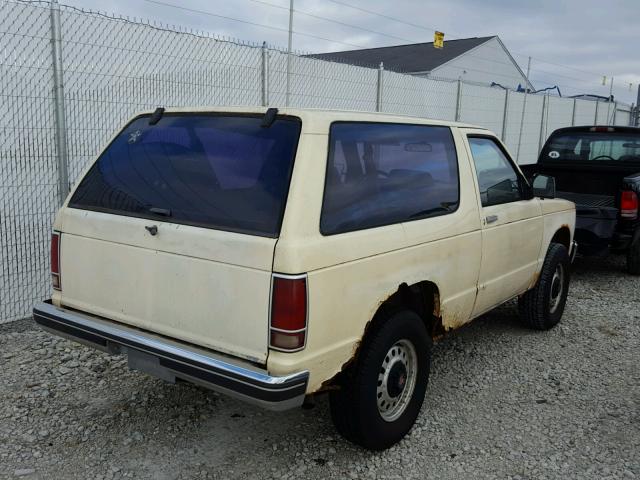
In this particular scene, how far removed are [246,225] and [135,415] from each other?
171 cm

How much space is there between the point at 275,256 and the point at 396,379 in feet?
3.97

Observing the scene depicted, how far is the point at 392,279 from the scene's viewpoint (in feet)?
10.2

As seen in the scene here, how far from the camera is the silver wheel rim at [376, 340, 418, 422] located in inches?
128

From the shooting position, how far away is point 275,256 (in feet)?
8.42

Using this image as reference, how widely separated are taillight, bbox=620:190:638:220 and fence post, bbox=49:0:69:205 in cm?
603

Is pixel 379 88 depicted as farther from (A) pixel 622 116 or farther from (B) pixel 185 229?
(A) pixel 622 116

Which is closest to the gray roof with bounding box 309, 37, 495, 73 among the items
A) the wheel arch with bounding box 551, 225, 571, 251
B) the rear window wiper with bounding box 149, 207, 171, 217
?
the wheel arch with bounding box 551, 225, 571, 251

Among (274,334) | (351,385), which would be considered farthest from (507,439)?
(274,334)

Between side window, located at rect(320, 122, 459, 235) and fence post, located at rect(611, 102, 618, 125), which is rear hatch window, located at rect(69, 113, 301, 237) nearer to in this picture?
side window, located at rect(320, 122, 459, 235)

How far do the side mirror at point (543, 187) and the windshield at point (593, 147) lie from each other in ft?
12.0

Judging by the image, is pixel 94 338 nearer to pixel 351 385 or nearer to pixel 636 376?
pixel 351 385

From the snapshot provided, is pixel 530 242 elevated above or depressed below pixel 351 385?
above

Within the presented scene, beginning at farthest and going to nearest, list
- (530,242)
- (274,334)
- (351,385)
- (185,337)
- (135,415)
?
(530,242) → (135,415) → (351,385) → (185,337) → (274,334)

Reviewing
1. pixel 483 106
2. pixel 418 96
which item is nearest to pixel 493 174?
pixel 418 96
